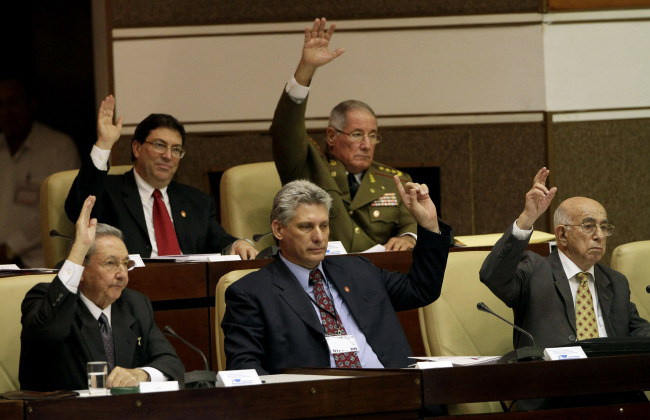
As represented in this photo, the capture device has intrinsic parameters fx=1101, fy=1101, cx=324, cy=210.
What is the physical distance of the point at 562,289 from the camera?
370 centimetres

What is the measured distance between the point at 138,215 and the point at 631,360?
2197mm

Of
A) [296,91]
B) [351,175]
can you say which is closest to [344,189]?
[351,175]

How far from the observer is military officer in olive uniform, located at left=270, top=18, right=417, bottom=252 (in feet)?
14.5

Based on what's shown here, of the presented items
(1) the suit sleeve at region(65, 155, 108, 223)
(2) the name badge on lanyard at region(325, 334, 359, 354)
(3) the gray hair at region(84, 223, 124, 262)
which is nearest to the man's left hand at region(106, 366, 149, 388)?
(3) the gray hair at region(84, 223, 124, 262)

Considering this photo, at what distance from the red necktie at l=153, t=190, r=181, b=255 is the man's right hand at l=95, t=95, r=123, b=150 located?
378mm

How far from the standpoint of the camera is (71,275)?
121 inches

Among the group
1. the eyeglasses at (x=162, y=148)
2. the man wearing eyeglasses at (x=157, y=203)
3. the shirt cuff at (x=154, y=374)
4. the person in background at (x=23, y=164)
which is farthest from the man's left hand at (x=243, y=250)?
the person in background at (x=23, y=164)

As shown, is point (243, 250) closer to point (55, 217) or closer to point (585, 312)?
point (55, 217)

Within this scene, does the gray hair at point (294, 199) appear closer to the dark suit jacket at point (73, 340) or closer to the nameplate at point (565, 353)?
the dark suit jacket at point (73, 340)

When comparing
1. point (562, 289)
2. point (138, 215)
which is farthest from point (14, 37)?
point (562, 289)

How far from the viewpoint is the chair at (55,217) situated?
14.2 ft

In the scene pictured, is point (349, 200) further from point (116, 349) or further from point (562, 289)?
point (116, 349)

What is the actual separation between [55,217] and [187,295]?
80 cm

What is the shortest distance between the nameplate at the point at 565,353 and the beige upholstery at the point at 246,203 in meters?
1.88
